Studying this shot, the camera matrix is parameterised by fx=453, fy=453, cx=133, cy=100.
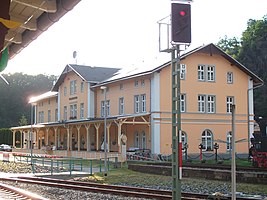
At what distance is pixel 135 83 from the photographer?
39031mm

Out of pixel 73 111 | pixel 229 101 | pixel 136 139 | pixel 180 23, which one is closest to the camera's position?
pixel 180 23

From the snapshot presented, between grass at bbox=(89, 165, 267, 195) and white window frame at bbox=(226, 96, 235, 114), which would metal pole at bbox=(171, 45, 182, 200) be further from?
white window frame at bbox=(226, 96, 235, 114)

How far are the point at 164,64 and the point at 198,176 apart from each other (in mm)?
16587

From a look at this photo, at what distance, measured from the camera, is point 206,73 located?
129 ft

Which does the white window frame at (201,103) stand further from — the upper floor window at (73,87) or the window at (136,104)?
the upper floor window at (73,87)

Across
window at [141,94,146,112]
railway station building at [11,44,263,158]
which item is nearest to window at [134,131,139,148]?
railway station building at [11,44,263,158]

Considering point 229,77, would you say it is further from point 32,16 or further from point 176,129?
point 32,16

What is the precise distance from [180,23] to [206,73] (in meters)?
33.4

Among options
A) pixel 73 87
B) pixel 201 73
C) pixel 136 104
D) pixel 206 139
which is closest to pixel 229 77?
pixel 201 73

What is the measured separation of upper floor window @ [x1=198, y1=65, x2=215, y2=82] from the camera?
3906cm

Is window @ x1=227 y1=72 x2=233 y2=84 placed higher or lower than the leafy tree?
lower

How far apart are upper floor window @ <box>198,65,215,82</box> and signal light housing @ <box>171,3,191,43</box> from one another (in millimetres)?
32855

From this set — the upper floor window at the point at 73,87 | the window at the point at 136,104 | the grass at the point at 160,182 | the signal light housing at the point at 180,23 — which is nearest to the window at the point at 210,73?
the window at the point at 136,104

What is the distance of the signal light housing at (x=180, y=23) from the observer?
20.9 feet
